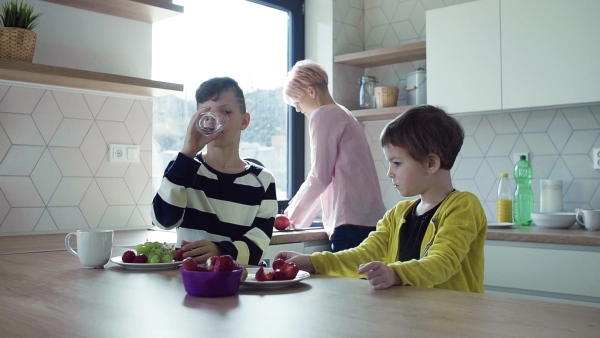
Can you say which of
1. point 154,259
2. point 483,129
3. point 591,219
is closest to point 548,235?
point 591,219

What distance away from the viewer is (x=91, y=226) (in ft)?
8.68

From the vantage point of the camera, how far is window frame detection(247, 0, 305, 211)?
12.6ft

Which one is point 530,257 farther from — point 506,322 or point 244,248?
point 506,322

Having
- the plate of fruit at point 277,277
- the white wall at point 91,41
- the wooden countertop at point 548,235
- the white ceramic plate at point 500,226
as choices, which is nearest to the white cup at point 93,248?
the plate of fruit at point 277,277

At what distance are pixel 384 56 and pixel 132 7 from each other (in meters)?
1.54

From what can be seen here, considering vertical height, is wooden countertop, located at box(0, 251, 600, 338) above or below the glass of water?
below

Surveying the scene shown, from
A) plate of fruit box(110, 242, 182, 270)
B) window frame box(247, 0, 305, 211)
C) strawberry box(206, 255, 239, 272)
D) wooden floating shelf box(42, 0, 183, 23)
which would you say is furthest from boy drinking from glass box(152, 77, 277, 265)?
window frame box(247, 0, 305, 211)

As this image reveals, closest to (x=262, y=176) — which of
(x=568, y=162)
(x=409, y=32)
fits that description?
(x=568, y=162)

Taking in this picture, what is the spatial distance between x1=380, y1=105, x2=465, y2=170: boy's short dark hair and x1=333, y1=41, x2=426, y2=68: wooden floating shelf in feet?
5.89

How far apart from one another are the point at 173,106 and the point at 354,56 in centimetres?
113

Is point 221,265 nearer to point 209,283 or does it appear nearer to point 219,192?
point 209,283

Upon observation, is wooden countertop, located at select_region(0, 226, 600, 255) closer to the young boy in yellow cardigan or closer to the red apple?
the red apple

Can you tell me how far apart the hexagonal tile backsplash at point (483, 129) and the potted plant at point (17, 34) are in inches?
74.4

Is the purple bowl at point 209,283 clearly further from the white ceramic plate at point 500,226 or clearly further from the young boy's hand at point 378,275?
the white ceramic plate at point 500,226
